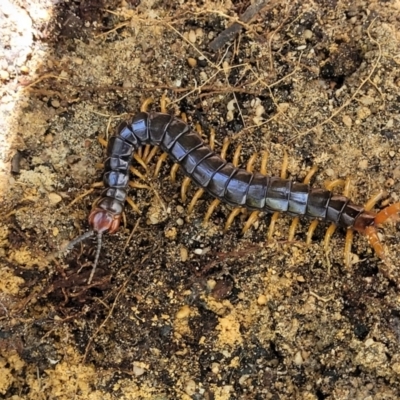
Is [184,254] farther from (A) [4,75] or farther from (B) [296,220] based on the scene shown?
(A) [4,75]

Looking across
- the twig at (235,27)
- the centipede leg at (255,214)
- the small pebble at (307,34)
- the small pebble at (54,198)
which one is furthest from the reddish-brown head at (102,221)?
the small pebble at (307,34)

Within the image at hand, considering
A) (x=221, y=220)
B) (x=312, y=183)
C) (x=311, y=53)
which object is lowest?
(x=221, y=220)

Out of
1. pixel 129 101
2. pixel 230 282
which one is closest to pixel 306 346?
pixel 230 282

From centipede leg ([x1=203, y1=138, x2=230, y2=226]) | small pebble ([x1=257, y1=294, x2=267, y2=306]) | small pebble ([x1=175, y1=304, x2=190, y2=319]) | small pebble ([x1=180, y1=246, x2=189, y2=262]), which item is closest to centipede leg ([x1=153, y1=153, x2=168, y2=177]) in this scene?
centipede leg ([x1=203, y1=138, x2=230, y2=226])

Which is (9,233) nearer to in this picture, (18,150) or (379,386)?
(18,150)

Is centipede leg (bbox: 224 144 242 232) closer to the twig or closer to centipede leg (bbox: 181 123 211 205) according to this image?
centipede leg (bbox: 181 123 211 205)

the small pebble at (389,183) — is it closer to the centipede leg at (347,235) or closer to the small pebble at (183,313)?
the centipede leg at (347,235)

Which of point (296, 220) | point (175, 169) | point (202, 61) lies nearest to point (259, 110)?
point (202, 61)

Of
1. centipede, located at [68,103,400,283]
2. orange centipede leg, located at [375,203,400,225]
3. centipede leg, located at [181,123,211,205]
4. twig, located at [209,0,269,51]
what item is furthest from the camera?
twig, located at [209,0,269,51]
